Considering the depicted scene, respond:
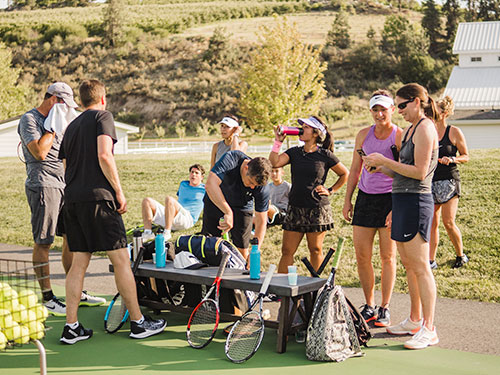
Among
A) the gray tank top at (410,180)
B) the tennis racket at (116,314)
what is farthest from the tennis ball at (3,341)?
the gray tank top at (410,180)

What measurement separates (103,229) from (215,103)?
187 ft

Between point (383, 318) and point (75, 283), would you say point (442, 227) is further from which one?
point (75, 283)

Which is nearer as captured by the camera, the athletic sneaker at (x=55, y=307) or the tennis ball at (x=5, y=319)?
the tennis ball at (x=5, y=319)

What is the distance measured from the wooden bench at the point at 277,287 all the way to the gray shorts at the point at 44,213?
1.14 meters

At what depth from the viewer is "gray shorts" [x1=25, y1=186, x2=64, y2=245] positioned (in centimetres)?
661

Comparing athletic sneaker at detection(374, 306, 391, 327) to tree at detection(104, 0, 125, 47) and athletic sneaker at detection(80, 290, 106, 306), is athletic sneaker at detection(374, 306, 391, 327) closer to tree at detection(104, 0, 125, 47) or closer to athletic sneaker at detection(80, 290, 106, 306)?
athletic sneaker at detection(80, 290, 106, 306)

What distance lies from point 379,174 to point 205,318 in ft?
7.06

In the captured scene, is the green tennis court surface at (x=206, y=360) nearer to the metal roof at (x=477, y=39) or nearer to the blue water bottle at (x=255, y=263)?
the blue water bottle at (x=255, y=263)

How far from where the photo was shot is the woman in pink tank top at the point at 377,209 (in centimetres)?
610

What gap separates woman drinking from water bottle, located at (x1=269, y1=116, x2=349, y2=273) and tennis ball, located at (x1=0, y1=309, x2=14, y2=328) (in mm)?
2963

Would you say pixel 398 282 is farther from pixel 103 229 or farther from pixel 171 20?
pixel 171 20

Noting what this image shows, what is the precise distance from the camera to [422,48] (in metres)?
69.0

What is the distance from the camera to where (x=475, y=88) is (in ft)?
124

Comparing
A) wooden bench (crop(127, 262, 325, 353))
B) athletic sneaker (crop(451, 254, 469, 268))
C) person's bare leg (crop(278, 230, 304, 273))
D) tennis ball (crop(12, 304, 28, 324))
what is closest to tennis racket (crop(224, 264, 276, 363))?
wooden bench (crop(127, 262, 325, 353))
